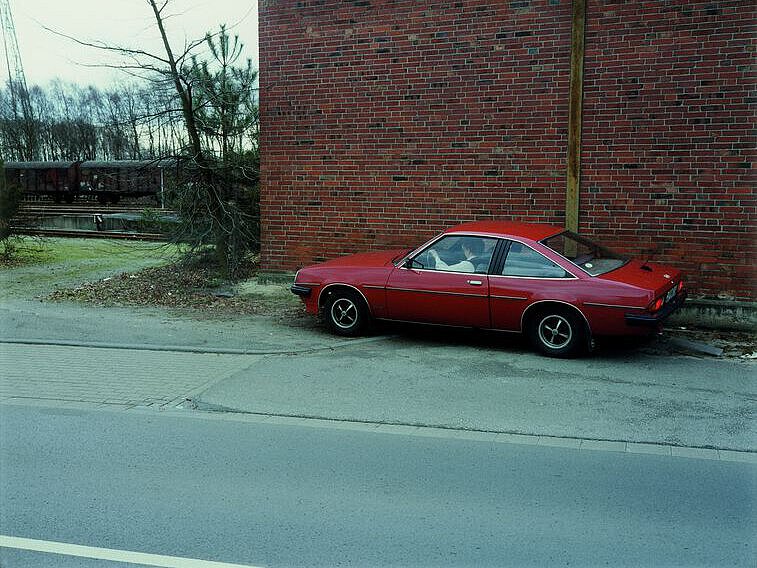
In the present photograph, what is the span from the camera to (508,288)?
8.03 meters

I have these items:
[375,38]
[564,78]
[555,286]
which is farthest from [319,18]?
[555,286]

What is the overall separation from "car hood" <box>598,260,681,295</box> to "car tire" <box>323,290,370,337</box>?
9.31ft

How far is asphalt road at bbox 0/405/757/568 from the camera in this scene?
368 centimetres

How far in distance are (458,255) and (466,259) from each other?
0.13m

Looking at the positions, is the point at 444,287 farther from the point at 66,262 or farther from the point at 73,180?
the point at 73,180

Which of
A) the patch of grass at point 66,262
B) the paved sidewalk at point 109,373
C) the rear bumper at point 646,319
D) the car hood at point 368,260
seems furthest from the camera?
the patch of grass at point 66,262

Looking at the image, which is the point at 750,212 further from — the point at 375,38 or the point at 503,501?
the point at 503,501

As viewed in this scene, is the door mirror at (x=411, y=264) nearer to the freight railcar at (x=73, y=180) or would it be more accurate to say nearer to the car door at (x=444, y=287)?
the car door at (x=444, y=287)

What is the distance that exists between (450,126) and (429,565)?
8.32 meters

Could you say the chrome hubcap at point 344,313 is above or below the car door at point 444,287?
below

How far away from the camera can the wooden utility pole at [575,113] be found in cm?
1005

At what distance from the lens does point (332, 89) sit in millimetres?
11617

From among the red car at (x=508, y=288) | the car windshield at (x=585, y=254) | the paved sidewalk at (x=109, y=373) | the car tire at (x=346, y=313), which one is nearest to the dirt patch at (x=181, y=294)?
the car tire at (x=346, y=313)

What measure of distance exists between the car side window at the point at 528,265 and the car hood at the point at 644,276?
51cm
